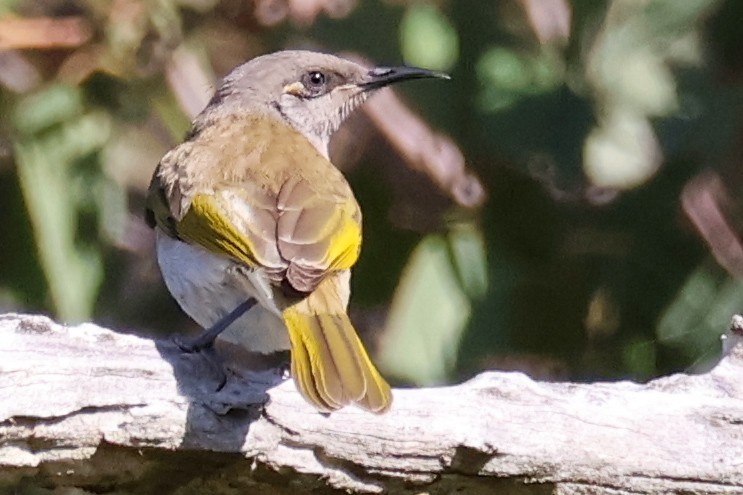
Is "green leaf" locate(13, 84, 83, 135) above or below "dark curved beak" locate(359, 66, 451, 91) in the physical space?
below

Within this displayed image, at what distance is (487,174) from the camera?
4871 mm

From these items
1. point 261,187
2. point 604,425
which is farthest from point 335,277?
point 604,425

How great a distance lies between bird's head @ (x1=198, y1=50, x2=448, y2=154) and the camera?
4895 millimetres

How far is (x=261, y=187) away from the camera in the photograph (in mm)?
3910

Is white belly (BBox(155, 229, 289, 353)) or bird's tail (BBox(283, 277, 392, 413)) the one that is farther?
white belly (BBox(155, 229, 289, 353))

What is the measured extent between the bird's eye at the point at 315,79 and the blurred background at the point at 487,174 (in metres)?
0.15

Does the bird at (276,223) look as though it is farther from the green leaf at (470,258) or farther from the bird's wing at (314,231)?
the green leaf at (470,258)

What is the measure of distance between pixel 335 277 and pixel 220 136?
89cm

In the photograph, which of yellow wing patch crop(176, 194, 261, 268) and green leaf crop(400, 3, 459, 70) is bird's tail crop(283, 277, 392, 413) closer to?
yellow wing patch crop(176, 194, 261, 268)

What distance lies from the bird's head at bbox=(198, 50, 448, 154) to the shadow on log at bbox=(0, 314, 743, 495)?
65.8 inches

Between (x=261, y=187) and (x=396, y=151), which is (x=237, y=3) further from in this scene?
(x=261, y=187)

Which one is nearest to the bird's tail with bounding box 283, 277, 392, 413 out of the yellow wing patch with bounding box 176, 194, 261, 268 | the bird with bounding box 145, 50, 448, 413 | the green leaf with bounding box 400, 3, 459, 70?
the bird with bounding box 145, 50, 448, 413

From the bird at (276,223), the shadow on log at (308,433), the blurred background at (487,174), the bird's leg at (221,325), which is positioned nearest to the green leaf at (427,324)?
the blurred background at (487,174)

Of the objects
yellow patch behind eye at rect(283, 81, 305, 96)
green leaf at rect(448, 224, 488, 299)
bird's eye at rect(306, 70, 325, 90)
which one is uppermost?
bird's eye at rect(306, 70, 325, 90)
